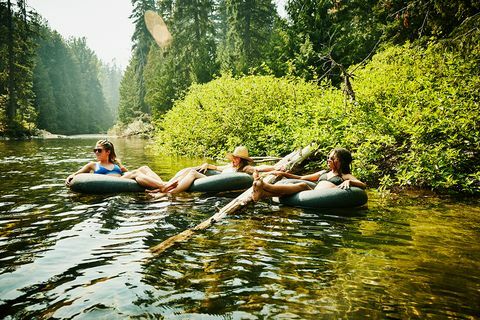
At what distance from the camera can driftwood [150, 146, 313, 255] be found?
419 cm

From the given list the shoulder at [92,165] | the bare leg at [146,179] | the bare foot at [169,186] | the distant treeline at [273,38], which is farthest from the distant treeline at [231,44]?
the shoulder at [92,165]

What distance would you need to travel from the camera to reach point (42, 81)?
54.6 meters

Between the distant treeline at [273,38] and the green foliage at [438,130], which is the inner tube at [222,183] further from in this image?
the green foliage at [438,130]

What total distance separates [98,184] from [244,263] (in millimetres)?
4697

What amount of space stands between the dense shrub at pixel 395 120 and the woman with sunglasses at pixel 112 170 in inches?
163

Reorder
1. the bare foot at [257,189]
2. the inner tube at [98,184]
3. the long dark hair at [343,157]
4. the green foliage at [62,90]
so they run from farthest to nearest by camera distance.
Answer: the green foliage at [62,90], the inner tube at [98,184], the long dark hair at [343,157], the bare foot at [257,189]

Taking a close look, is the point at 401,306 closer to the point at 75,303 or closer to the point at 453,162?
the point at 75,303

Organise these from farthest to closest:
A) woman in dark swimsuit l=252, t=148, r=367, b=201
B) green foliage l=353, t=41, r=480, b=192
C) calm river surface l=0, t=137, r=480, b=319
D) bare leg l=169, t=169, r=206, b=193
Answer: bare leg l=169, t=169, r=206, b=193 < green foliage l=353, t=41, r=480, b=192 < woman in dark swimsuit l=252, t=148, r=367, b=201 < calm river surface l=0, t=137, r=480, b=319

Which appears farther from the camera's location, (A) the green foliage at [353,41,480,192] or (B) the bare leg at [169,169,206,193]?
(B) the bare leg at [169,169,206,193]

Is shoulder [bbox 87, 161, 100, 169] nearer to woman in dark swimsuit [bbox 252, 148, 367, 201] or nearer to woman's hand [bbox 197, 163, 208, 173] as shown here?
woman's hand [bbox 197, 163, 208, 173]

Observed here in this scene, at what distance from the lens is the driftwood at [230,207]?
4.19 m

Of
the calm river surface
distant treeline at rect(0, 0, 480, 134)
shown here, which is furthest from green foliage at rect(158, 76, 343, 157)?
the calm river surface

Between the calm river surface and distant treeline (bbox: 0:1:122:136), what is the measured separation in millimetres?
28686

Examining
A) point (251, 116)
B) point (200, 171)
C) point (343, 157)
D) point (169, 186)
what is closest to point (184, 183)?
point (169, 186)
